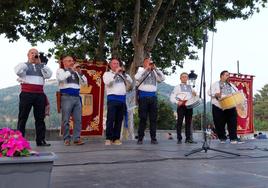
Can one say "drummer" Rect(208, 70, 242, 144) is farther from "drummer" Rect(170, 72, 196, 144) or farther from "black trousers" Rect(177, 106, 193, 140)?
"black trousers" Rect(177, 106, 193, 140)

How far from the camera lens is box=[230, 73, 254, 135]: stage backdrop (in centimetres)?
1308

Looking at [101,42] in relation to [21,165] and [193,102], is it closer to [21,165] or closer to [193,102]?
[193,102]

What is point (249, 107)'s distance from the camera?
13422mm

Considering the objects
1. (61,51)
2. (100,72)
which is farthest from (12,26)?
(100,72)

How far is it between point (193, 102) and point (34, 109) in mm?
3192

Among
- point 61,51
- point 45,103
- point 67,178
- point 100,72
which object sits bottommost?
point 67,178

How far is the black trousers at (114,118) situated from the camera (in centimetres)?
845

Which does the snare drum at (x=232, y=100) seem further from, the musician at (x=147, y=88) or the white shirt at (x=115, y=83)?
the white shirt at (x=115, y=83)

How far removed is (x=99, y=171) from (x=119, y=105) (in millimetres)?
3654

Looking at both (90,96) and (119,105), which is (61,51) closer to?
(90,96)

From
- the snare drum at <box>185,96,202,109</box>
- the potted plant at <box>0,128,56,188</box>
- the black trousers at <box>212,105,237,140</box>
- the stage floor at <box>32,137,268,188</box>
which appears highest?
the snare drum at <box>185,96,202,109</box>

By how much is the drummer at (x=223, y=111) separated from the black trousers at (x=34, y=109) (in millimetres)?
3518

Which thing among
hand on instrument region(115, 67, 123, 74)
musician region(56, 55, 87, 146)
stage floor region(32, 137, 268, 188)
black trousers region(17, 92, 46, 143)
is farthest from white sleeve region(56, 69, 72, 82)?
stage floor region(32, 137, 268, 188)

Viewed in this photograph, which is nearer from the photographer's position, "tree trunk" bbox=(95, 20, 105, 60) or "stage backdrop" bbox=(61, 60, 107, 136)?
"stage backdrop" bbox=(61, 60, 107, 136)
